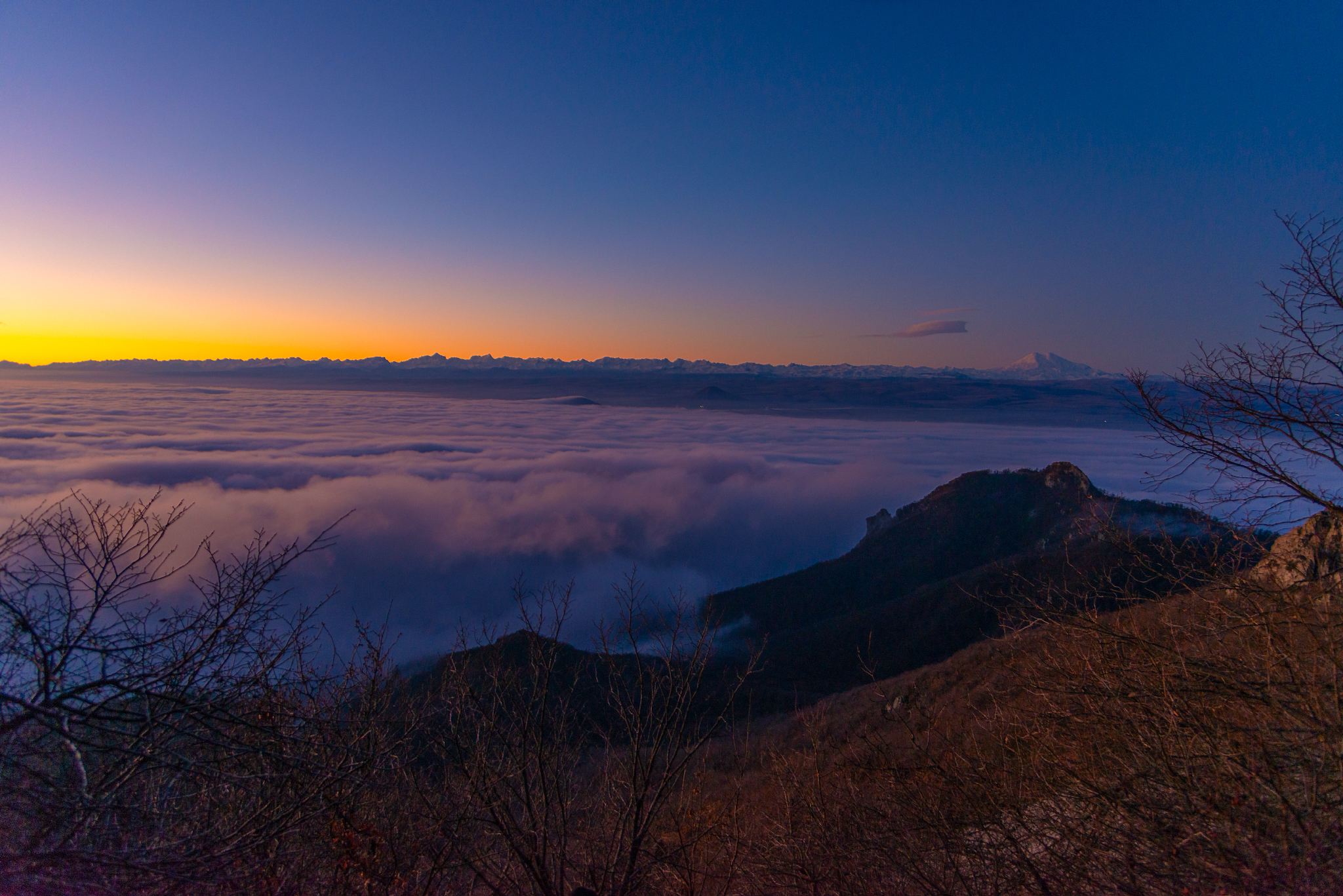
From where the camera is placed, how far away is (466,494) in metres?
132

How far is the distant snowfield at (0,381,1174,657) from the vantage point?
9262 centimetres

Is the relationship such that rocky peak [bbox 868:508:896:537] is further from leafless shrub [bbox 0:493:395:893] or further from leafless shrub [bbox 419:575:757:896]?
leafless shrub [bbox 0:493:395:893]

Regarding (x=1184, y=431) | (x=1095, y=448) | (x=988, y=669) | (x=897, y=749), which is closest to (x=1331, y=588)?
(x=1184, y=431)

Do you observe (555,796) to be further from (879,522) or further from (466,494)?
(466,494)

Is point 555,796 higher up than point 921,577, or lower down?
higher up

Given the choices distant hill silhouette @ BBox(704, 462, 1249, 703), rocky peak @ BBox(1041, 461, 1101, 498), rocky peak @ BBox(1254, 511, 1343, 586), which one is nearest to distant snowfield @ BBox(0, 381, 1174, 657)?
rocky peak @ BBox(1041, 461, 1101, 498)

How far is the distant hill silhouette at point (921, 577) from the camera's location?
50.4 m

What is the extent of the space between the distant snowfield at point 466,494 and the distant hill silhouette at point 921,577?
1425 cm

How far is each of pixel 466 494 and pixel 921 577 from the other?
96431 mm

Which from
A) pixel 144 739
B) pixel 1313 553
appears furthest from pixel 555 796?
pixel 1313 553

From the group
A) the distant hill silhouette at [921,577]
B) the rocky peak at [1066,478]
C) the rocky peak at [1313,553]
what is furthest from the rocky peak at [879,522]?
the rocky peak at [1313,553]

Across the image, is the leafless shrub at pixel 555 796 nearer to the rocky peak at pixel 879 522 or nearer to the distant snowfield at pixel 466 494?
the distant snowfield at pixel 466 494

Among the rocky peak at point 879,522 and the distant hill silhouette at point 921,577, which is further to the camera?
the rocky peak at point 879,522

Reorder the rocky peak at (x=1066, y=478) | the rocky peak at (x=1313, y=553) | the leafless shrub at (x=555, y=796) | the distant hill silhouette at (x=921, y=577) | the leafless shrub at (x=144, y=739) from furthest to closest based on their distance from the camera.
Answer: the rocky peak at (x=1066, y=478) < the distant hill silhouette at (x=921, y=577) < the rocky peak at (x=1313, y=553) < the leafless shrub at (x=555, y=796) < the leafless shrub at (x=144, y=739)
